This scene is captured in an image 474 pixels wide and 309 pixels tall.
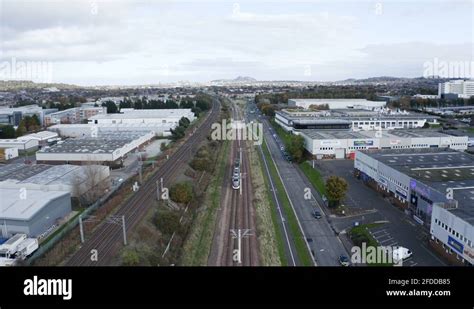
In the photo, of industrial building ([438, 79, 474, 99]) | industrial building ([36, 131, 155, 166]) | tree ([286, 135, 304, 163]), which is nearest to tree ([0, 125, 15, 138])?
industrial building ([36, 131, 155, 166])

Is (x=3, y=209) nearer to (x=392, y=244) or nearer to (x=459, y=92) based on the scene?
(x=392, y=244)

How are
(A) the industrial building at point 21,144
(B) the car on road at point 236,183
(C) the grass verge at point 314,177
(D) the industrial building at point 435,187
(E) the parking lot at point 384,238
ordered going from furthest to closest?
(A) the industrial building at point 21,144 → (B) the car on road at point 236,183 → (C) the grass verge at point 314,177 → (E) the parking lot at point 384,238 → (D) the industrial building at point 435,187

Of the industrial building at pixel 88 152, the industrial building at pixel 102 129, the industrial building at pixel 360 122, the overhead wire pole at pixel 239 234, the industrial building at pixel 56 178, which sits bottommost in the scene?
the overhead wire pole at pixel 239 234

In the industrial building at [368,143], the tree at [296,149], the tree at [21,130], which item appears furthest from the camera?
the tree at [21,130]

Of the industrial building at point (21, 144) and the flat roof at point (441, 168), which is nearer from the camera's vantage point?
the flat roof at point (441, 168)

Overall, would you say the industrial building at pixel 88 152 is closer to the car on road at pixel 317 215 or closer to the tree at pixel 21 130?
the tree at pixel 21 130

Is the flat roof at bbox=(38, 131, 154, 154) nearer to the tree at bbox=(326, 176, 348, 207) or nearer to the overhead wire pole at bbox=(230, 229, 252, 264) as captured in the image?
the overhead wire pole at bbox=(230, 229, 252, 264)

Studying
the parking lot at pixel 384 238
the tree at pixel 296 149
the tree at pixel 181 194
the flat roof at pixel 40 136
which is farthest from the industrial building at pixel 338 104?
the parking lot at pixel 384 238

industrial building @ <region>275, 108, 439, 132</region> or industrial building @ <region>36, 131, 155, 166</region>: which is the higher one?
industrial building @ <region>275, 108, 439, 132</region>
